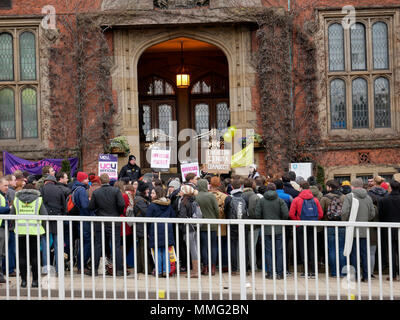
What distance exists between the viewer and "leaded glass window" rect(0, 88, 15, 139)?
18.1m

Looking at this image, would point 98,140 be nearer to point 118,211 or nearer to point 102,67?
point 102,67

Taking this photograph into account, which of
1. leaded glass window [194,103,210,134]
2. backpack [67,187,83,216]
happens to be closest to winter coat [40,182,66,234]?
backpack [67,187,83,216]

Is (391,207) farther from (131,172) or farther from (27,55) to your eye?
(27,55)

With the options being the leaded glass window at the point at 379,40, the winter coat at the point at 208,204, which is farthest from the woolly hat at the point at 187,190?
the leaded glass window at the point at 379,40

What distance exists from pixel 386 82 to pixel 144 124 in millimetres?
8052

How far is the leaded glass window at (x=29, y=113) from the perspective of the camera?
18.1 metres

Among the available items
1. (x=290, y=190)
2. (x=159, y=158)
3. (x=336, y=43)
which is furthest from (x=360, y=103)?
(x=290, y=190)

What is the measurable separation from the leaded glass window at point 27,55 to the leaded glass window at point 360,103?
9.20 meters

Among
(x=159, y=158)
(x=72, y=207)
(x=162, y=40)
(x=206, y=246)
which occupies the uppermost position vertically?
(x=162, y=40)

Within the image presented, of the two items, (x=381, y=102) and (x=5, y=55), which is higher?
(x=5, y=55)

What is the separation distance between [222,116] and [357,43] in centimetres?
551

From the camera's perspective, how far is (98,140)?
691 inches

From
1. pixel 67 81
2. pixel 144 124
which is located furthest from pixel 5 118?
pixel 144 124

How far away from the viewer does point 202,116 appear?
71.6 ft
